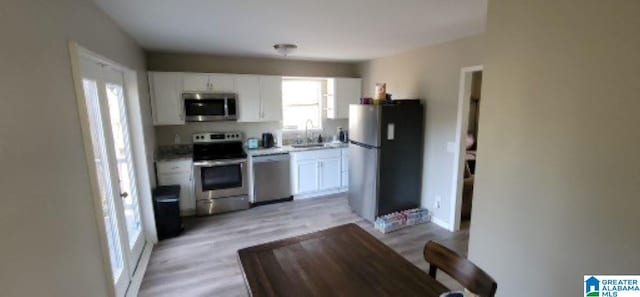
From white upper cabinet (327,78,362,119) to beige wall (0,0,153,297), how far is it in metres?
3.71

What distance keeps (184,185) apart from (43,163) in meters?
2.87

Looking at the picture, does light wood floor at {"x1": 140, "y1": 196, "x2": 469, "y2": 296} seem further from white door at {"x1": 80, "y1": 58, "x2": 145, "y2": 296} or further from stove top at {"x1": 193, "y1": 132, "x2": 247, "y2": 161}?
stove top at {"x1": 193, "y1": 132, "x2": 247, "y2": 161}

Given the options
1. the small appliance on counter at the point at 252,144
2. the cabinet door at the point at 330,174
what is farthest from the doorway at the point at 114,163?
the cabinet door at the point at 330,174

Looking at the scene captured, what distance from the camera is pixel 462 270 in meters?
1.29

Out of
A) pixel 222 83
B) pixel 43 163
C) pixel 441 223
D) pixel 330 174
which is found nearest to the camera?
pixel 43 163

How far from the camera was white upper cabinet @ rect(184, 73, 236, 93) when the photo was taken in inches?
158

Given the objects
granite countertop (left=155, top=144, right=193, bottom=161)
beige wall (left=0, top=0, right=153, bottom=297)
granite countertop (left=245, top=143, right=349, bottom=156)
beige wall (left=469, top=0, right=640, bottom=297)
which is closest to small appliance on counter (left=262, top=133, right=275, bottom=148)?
granite countertop (left=245, top=143, right=349, bottom=156)

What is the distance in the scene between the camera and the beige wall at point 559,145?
1.22 metres

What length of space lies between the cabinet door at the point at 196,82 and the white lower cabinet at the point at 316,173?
1.67 metres

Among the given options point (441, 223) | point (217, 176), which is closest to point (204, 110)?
point (217, 176)

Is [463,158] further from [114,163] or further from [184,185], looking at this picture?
[184,185]

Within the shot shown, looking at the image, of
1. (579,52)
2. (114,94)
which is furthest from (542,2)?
(114,94)

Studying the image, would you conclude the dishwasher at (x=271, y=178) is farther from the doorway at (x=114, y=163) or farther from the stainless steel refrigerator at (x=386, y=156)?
the doorway at (x=114, y=163)

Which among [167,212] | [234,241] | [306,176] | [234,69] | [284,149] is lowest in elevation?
[234,241]
